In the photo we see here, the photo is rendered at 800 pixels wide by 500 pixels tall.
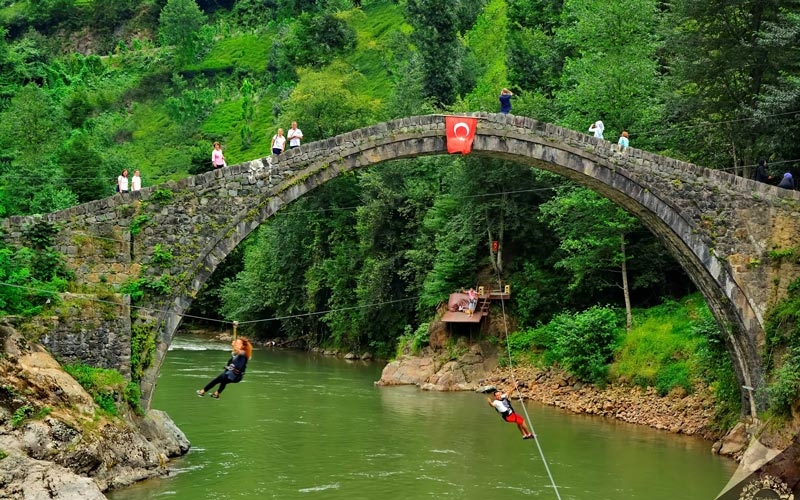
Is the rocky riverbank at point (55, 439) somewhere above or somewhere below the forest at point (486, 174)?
below

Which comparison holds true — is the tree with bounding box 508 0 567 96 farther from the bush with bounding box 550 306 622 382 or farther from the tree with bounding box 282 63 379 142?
the bush with bounding box 550 306 622 382

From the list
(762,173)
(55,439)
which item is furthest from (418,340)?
(55,439)

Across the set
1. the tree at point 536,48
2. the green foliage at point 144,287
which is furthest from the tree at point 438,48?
the green foliage at point 144,287

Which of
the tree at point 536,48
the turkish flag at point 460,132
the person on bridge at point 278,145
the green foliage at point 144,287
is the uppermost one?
the tree at point 536,48

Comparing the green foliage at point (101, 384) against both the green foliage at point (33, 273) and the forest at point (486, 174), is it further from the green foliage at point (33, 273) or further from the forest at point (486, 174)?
the forest at point (486, 174)

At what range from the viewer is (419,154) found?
20.5 m

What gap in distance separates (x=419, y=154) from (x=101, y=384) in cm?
831

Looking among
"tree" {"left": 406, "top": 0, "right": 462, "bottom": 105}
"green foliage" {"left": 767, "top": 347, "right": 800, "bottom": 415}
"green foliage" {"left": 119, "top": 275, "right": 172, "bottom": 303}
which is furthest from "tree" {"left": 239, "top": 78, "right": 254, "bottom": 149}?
"green foliage" {"left": 767, "top": 347, "right": 800, "bottom": 415}

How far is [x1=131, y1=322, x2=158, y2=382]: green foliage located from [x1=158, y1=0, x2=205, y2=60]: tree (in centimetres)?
7655

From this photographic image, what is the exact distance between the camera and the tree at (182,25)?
9094cm

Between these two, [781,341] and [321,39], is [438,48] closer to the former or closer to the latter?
[321,39]

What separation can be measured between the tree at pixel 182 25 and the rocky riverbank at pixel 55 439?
259 ft

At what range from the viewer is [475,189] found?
3472cm

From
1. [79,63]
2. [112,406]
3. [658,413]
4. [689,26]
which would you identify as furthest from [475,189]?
[79,63]
